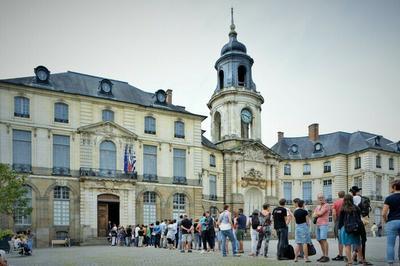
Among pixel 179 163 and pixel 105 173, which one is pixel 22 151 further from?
pixel 179 163

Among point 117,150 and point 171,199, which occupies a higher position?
point 117,150

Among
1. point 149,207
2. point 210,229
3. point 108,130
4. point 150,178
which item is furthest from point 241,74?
point 210,229

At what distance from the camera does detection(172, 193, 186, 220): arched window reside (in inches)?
1516

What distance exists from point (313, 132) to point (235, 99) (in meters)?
15.2

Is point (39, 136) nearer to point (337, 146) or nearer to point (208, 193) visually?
point (208, 193)

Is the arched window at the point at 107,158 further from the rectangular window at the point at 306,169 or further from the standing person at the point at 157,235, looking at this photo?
the rectangular window at the point at 306,169

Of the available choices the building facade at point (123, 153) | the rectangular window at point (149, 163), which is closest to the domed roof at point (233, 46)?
the building facade at point (123, 153)

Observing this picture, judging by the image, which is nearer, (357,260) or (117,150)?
(357,260)

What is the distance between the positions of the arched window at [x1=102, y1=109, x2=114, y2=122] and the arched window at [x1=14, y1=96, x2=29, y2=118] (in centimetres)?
585

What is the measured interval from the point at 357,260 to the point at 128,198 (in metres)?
25.2

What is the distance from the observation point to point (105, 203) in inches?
1384

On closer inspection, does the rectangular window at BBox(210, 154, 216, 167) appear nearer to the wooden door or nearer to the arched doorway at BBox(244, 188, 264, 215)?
the arched doorway at BBox(244, 188, 264, 215)

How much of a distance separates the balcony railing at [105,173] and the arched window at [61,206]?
1826 millimetres

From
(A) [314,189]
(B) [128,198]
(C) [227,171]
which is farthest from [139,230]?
(A) [314,189]
